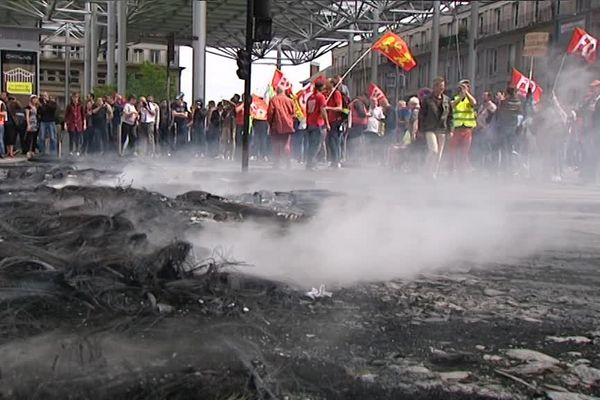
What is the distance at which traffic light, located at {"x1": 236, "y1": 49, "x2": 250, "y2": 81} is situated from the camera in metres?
11.7

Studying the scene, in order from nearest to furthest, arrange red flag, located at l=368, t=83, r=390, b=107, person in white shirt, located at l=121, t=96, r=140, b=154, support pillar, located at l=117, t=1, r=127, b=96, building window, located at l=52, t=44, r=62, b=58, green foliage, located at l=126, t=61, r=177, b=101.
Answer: person in white shirt, located at l=121, t=96, r=140, b=154, red flag, located at l=368, t=83, r=390, b=107, support pillar, located at l=117, t=1, r=127, b=96, green foliage, located at l=126, t=61, r=177, b=101, building window, located at l=52, t=44, r=62, b=58

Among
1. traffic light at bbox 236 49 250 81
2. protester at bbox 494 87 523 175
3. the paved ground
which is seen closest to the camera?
the paved ground

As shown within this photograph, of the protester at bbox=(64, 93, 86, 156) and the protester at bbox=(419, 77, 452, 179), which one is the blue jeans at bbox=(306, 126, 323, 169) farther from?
the protester at bbox=(64, 93, 86, 156)

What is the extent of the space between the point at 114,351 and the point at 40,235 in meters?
2.13

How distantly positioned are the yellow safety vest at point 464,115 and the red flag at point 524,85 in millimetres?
985

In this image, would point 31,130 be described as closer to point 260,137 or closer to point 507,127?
point 260,137

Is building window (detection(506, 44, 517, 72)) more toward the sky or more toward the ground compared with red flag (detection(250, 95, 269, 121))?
more toward the sky

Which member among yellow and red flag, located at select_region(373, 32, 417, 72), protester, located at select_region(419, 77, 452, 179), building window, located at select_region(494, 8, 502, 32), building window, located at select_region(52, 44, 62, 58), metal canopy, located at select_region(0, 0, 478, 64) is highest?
building window, located at select_region(52, 44, 62, 58)

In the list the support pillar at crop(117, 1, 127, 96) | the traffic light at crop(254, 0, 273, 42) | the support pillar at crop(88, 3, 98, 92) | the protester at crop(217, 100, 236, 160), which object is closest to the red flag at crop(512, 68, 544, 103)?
the traffic light at crop(254, 0, 273, 42)

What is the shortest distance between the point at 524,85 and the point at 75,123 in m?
13.0

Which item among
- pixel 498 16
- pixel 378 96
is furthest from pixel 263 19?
pixel 378 96

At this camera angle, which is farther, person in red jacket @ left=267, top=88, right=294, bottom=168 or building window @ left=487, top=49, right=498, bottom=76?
person in red jacket @ left=267, top=88, right=294, bottom=168

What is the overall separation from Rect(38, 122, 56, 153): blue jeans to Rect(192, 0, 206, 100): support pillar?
476 centimetres

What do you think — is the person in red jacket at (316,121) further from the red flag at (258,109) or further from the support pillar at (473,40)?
the red flag at (258,109)
